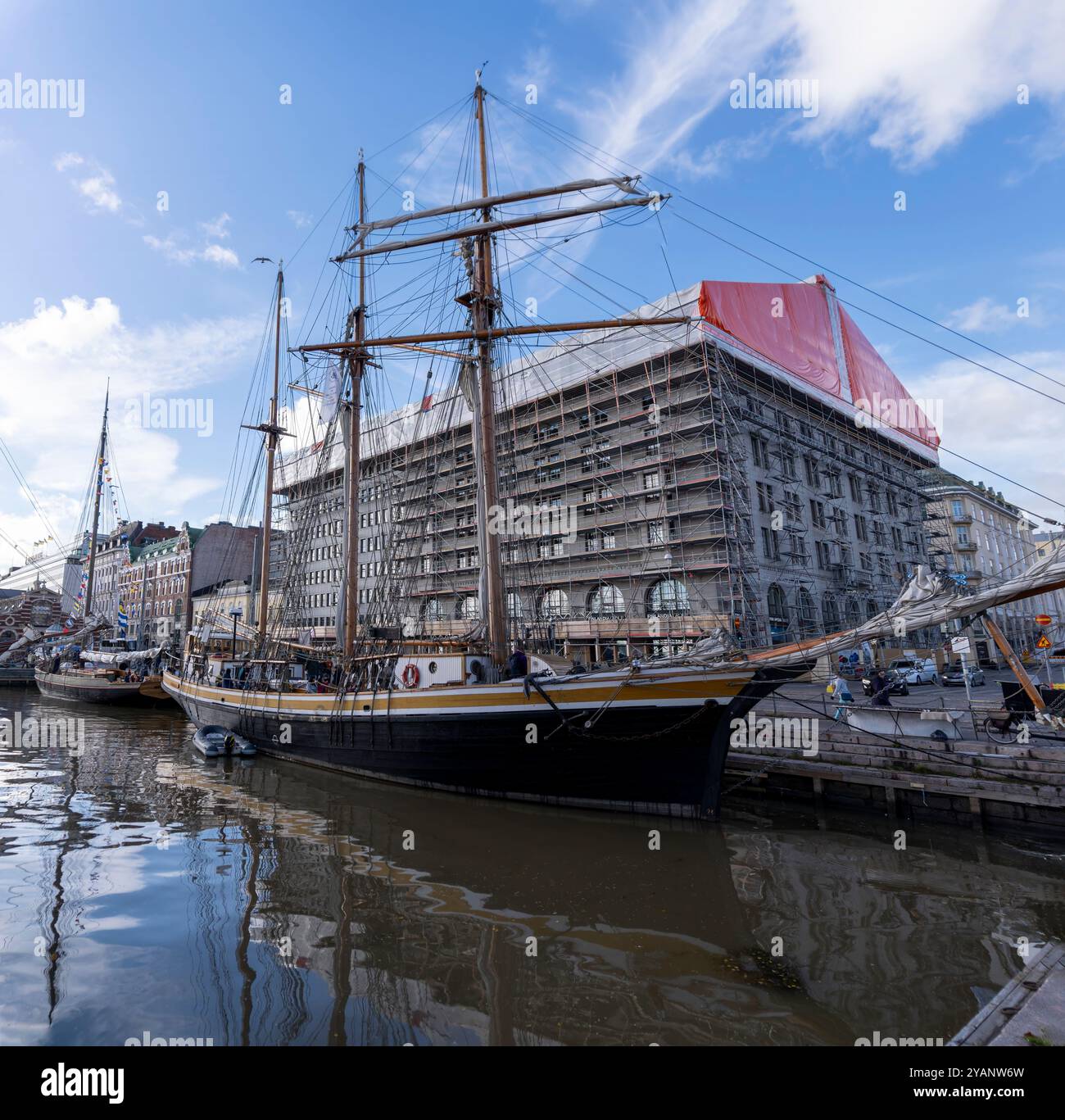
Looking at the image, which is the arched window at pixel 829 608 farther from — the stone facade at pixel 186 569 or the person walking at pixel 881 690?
the stone facade at pixel 186 569

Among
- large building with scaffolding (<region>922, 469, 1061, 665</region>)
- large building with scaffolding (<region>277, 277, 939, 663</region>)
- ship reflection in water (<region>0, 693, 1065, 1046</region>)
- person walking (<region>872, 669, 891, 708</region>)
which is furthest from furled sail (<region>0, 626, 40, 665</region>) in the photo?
large building with scaffolding (<region>922, 469, 1061, 665</region>)

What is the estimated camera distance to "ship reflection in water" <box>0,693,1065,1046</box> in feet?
19.8

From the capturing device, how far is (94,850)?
11.2 m

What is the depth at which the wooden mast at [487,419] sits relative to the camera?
16625mm

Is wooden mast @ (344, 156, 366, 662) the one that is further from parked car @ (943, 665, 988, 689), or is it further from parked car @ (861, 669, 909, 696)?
parked car @ (943, 665, 988, 689)

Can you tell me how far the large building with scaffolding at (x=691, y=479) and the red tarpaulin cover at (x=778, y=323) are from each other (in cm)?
12

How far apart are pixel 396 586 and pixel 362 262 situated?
16698mm

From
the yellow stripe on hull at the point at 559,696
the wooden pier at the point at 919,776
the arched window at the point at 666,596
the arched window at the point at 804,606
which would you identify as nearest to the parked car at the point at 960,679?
the arched window at the point at 804,606

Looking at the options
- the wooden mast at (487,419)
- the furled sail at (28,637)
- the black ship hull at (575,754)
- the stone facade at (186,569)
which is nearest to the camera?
the black ship hull at (575,754)

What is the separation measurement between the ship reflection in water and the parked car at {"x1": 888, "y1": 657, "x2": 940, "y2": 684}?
67.2 ft

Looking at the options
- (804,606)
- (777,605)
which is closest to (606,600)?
(777,605)

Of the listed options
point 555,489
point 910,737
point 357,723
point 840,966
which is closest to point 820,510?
point 555,489

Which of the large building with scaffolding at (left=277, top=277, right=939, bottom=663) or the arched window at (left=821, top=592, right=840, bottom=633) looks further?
the arched window at (left=821, top=592, right=840, bottom=633)
